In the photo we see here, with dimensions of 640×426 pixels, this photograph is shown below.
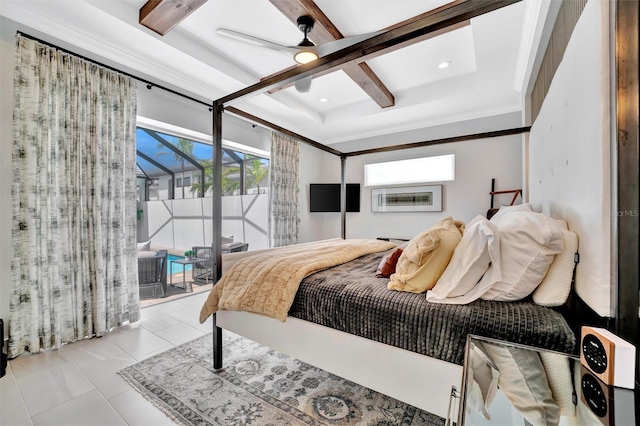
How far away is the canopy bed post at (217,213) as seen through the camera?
193cm

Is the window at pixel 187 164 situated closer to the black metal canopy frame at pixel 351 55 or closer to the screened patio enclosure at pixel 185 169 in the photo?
the screened patio enclosure at pixel 185 169

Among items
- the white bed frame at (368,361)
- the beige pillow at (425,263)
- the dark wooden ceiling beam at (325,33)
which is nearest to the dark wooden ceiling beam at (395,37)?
the dark wooden ceiling beam at (325,33)

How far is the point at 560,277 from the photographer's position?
1.10 meters

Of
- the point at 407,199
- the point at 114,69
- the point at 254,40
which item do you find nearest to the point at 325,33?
the point at 254,40

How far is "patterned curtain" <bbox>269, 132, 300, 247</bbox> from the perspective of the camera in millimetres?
4457

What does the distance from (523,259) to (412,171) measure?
142 inches

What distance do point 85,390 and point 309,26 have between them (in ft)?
9.89

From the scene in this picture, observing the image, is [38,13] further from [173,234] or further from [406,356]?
[406,356]

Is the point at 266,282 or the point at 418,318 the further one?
the point at 266,282

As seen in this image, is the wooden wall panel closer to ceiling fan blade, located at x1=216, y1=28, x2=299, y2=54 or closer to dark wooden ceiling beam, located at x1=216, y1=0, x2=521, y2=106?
dark wooden ceiling beam, located at x1=216, y1=0, x2=521, y2=106

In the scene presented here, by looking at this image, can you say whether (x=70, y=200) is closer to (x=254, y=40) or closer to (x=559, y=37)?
(x=254, y=40)

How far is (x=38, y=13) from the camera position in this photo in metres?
2.08

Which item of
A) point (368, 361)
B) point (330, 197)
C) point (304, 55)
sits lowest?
point (368, 361)

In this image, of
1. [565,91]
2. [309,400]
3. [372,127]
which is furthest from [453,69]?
[309,400]
